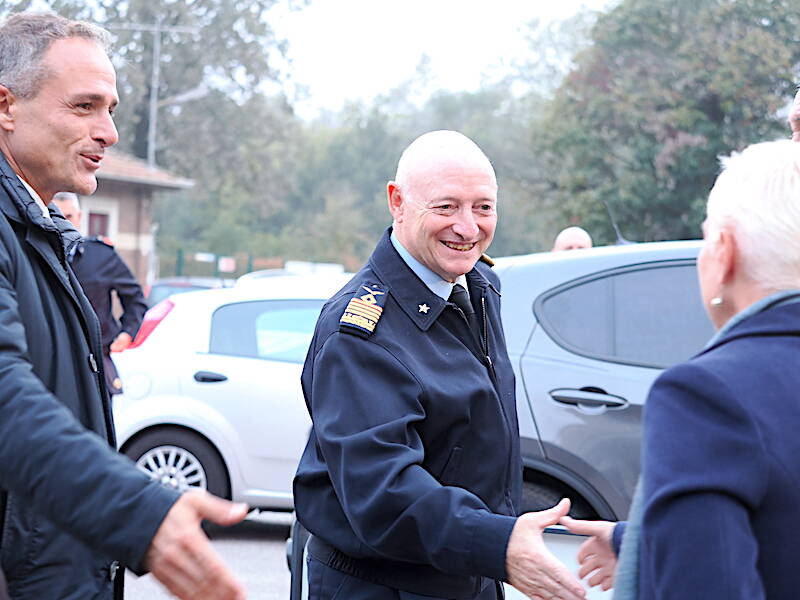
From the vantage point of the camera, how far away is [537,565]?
8.37 feet

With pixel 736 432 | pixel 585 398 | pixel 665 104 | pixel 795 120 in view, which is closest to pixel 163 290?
pixel 665 104

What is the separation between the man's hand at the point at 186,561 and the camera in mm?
1927

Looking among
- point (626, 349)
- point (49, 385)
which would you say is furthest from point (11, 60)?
point (626, 349)

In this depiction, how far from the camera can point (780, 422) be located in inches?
67.9

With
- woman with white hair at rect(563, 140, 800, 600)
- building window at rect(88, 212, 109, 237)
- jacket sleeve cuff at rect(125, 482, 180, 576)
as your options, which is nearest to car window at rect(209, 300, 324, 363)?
jacket sleeve cuff at rect(125, 482, 180, 576)

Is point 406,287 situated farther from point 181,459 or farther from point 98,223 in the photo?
point 98,223

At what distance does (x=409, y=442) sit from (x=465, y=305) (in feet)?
1.58

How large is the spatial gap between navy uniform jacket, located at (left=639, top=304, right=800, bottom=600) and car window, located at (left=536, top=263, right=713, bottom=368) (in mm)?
3381

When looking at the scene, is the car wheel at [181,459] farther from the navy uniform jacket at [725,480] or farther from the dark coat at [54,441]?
the navy uniform jacket at [725,480]

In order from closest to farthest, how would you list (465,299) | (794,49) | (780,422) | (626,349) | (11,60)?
1. (780,422)
2. (11,60)
3. (465,299)
4. (626,349)
5. (794,49)

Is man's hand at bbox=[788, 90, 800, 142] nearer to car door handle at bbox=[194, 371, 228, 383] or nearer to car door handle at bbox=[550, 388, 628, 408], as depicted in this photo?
car door handle at bbox=[550, 388, 628, 408]

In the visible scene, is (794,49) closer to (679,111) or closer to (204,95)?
(679,111)

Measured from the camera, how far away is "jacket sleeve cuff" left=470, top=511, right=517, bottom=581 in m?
2.59

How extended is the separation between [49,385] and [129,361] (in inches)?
218
